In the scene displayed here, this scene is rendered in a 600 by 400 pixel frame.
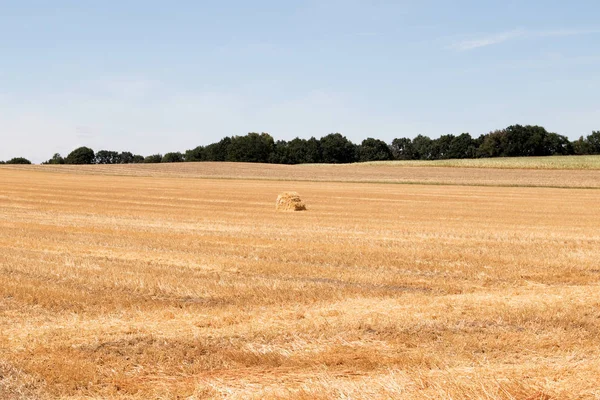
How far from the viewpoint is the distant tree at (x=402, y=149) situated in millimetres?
182250

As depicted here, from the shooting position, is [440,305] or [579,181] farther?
[579,181]

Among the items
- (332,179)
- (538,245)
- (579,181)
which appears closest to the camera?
(538,245)

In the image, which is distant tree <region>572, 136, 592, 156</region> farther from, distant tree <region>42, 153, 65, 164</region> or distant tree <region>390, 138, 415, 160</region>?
distant tree <region>42, 153, 65, 164</region>

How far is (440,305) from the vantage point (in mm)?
10328

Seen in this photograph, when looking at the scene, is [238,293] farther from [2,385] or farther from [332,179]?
[332,179]

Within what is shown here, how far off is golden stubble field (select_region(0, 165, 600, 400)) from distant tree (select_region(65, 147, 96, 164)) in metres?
164

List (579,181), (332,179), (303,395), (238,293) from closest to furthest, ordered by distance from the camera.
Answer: (303,395), (238,293), (579,181), (332,179)

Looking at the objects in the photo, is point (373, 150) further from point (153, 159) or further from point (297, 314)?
point (297, 314)

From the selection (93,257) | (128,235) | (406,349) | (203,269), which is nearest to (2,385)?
(406,349)

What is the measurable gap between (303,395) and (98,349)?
317 cm

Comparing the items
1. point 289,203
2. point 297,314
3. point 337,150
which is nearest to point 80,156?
point 337,150

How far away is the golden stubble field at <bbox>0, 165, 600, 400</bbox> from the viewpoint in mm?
6711

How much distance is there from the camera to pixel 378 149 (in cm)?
17062

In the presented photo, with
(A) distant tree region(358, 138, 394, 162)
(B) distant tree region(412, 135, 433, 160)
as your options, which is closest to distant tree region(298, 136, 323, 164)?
(A) distant tree region(358, 138, 394, 162)
